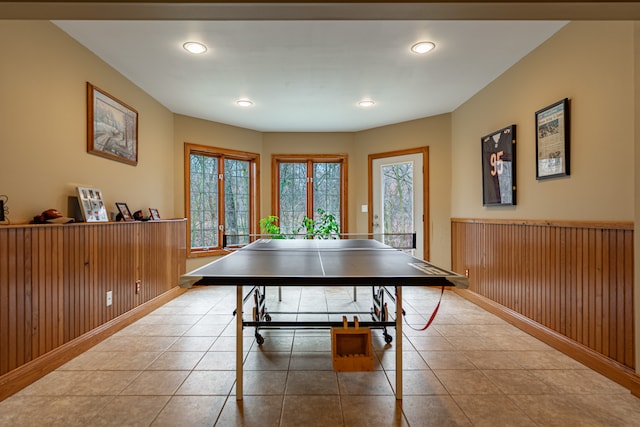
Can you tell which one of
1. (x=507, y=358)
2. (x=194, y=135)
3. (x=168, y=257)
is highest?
(x=194, y=135)

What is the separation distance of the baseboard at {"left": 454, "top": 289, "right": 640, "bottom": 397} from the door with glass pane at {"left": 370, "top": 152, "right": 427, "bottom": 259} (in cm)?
178

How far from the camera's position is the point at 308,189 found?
577 centimetres

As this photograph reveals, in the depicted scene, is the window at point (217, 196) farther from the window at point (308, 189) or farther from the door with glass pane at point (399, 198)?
the door with glass pane at point (399, 198)

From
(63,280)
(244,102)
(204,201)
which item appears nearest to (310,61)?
(244,102)

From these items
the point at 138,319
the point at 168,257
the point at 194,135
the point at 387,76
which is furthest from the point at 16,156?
the point at 387,76

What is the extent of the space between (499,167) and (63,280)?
3.95 metres

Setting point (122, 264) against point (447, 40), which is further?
point (122, 264)

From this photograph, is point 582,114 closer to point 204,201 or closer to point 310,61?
point 310,61

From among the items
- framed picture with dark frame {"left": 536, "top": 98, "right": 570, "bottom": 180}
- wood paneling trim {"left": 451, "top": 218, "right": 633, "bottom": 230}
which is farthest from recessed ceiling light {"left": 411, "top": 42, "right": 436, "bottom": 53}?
wood paneling trim {"left": 451, "top": 218, "right": 633, "bottom": 230}

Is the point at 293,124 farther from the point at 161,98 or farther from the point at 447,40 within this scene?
the point at 447,40

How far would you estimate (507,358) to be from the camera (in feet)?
7.87

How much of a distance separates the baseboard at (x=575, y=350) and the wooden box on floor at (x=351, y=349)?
5.00 ft

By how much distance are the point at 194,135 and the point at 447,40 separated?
143 inches

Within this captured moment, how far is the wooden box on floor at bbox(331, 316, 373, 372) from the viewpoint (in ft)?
6.48
